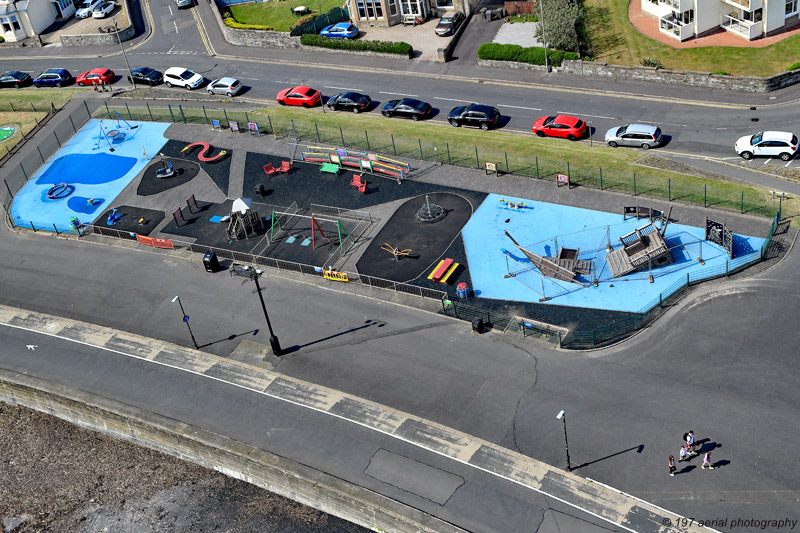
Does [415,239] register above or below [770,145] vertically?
below

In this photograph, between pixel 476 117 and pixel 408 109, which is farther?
pixel 408 109

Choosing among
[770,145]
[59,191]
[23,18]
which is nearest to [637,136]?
[770,145]

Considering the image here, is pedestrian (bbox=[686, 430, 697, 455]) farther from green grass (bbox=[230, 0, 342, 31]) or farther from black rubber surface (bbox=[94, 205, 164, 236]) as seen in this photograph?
green grass (bbox=[230, 0, 342, 31])

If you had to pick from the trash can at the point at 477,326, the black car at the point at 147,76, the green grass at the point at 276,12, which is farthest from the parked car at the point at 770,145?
the black car at the point at 147,76

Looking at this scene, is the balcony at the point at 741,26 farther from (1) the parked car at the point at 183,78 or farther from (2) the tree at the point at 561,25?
(1) the parked car at the point at 183,78

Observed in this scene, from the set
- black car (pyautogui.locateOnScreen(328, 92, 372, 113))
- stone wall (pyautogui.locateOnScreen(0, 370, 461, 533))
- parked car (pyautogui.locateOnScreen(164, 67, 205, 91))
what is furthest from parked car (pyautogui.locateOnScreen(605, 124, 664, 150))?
parked car (pyautogui.locateOnScreen(164, 67, 205, 91))

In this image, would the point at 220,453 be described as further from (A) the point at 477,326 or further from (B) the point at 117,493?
(A) the point at 477,326

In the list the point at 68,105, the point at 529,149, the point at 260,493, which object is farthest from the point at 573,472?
the point at 68,105

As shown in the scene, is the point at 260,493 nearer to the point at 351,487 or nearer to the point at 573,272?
the point at 351,487
